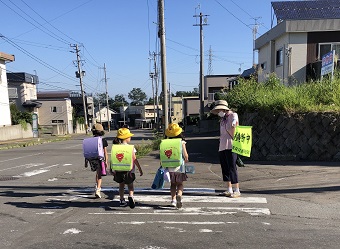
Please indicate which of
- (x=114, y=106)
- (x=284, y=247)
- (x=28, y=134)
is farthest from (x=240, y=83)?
(x=114, y=106)

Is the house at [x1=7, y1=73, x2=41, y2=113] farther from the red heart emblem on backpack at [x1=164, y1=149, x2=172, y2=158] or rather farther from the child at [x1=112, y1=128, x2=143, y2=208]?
the red heart emblem on backpack at [x1=164, y1=149, x2=172, y2=158]

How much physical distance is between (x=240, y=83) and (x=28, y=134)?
114 ft

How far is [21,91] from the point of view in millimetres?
50375

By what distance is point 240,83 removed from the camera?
45.5 ft

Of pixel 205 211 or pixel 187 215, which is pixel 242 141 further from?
pixel 187 215

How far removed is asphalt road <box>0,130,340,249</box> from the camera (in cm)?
420

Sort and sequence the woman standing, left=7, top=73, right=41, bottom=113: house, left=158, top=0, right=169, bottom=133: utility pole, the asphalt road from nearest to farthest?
1. the asphalt road
2. the woman standing
3. left=158, top=0, right=169, bottom=133: utility pole
4. left=7, top=73, right=41, bottom=113: house

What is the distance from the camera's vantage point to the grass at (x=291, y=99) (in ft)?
33.3

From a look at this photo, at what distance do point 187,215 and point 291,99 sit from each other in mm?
6733

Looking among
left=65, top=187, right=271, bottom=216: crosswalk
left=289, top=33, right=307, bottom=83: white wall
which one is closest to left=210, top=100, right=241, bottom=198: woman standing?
left=65, top=187, right=271, bottom=216: crosswalk

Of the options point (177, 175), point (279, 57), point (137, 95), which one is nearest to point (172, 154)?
point (177, 175)

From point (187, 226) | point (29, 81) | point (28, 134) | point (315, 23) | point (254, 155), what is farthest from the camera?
point (29, 81)

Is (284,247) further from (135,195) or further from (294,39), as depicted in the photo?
(294,39)

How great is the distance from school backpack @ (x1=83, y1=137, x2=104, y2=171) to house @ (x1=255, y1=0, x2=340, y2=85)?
14012 mm
